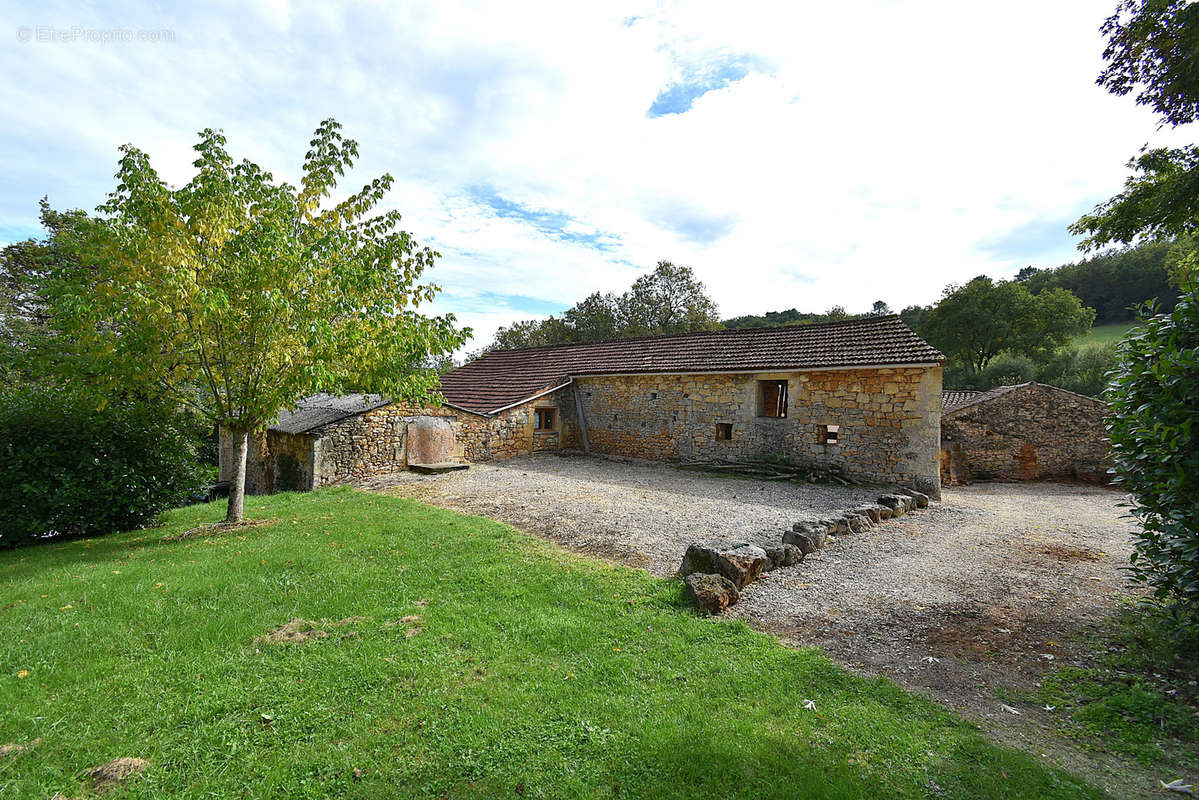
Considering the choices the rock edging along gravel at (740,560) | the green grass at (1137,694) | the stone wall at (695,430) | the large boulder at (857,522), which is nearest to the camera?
the green grass at (1137,694)

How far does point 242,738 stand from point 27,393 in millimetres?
8688

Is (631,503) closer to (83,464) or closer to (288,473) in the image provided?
(83,464)

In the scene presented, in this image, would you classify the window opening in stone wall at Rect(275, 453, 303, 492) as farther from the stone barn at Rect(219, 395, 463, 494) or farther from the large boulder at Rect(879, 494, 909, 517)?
the large boulder at Rect(879, 494, 909, 517)

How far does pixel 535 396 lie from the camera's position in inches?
682

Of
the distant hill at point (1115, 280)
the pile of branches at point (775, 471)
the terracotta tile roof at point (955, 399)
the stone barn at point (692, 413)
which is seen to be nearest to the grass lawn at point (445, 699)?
the stone barn at point (692, 413)

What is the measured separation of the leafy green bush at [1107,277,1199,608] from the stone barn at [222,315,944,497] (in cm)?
760

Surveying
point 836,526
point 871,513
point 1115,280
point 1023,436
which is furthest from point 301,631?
point 1115,280

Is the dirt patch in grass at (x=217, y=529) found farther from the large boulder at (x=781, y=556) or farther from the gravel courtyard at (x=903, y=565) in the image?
the large boulder at (x=781, y=556)

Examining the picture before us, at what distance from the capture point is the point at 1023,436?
57.9ft

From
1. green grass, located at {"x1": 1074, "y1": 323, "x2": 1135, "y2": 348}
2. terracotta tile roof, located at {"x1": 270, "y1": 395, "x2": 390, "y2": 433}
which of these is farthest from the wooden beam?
green grass, located at {"x1": 1074, "y1": 323, "x2": 1135, "y2": 348}

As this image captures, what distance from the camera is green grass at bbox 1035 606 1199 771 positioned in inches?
116

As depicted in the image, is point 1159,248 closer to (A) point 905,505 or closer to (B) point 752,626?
(A) point 905,505

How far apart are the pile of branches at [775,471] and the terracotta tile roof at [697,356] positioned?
273 centimetres

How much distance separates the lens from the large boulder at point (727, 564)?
17.9ft
